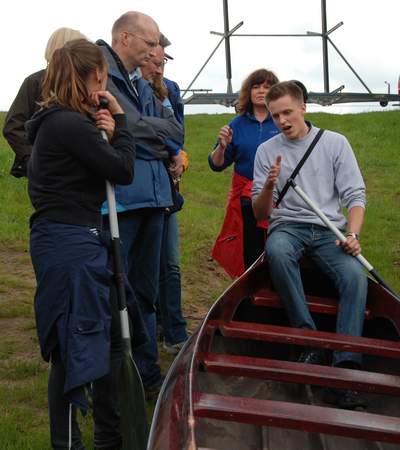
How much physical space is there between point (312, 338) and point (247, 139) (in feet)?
5.91

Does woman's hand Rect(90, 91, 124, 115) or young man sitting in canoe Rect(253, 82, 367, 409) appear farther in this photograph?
young man sitting in canoe Rect(253, 82, 367, 409)

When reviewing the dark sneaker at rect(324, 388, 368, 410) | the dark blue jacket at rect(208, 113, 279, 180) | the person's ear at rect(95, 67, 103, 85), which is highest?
the person's ear at rect(95, 67, 103, 85)

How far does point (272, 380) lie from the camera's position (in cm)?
366

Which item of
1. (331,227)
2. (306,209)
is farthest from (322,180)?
(331,227)

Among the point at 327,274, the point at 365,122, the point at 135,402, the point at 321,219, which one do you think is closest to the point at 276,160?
the point at 321,219

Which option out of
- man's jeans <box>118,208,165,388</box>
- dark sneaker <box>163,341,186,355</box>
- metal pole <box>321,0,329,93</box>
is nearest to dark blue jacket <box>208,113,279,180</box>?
man's jeans <box>118,208,165,388</box>

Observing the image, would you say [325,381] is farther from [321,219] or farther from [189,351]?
[321,219]

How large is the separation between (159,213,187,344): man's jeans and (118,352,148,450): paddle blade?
72.2 inches

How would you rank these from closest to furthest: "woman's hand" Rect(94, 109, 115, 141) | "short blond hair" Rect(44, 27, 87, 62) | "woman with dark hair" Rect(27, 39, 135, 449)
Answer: "woman with dark hair" Rect(27, 39, 135, 449) < "woman's hand" Rect(94, 109, 115, 141) < "short blond hair" Rect(44, 27, 87, 62)

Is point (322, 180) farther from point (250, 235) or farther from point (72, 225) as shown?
point (72, 225)

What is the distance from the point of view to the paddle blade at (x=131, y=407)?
3270 mm

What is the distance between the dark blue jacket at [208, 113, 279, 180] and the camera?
16.7ft

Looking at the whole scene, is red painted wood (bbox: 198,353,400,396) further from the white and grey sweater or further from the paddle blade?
the white and grey sweater

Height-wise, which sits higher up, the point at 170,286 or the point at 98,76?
the point at 98,76
